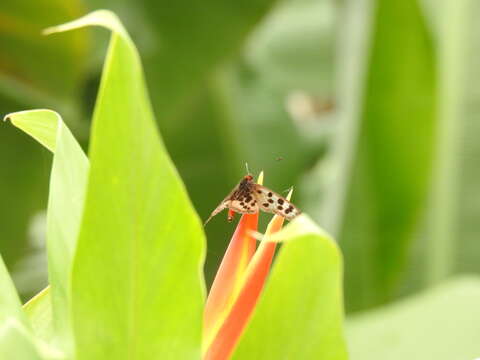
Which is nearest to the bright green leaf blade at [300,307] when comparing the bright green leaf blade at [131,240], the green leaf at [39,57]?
the bright green leaf blade at [131,240]

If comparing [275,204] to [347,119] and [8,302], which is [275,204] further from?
[347,119]

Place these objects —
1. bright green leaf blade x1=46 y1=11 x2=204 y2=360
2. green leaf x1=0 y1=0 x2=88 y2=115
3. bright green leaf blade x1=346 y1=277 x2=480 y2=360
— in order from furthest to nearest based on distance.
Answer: green leaf x1=0 y1=0 x2=88 y2=115 → bright green leaf blade x1=346 y1=277 x2=480 y2=360 → bright green leaf blade x1=46 y1=11 x2=204 y2=360

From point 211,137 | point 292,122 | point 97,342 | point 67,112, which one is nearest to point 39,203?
point 67,112

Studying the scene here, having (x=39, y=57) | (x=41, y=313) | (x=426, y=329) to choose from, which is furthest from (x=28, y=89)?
(x=41, y=313)

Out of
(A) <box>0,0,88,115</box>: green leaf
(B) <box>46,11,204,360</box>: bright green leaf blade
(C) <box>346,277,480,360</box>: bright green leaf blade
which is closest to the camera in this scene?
(B) <box>46,11,204,360</box>: bright green leaf blade


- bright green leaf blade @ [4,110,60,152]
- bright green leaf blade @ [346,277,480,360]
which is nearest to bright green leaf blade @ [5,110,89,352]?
bright green leaf blade @ [4,110,60,152]

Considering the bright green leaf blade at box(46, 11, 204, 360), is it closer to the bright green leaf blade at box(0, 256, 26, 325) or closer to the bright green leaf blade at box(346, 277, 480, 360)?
the bright green leaf blade at box(0, 256, 26, 325)

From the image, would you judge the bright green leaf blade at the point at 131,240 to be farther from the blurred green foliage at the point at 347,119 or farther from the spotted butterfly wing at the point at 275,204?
the blurred green foliage at the point at 347,119
